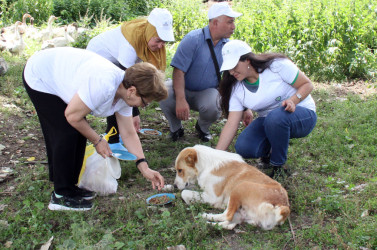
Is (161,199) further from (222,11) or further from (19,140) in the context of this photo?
(19,140)

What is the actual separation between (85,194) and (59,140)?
0.80 m

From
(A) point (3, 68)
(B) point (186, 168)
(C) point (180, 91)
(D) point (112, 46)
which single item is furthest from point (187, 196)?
(A) point (3, 68)

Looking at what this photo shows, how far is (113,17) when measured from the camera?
46.1 ft

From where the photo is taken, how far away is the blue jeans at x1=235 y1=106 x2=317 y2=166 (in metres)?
4.51

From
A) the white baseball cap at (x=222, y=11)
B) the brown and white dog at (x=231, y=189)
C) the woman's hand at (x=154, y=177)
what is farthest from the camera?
the white baseball cap at (x=222, y=11)

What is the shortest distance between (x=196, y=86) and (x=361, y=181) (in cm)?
273

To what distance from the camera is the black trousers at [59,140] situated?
12.5 feet

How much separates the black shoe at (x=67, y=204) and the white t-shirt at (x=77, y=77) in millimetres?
1060

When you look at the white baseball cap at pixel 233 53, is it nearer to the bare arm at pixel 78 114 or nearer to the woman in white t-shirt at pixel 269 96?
the woman in white t-shirt at pixel 269 96

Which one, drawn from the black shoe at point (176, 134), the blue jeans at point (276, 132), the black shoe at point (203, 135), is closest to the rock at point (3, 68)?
the black shoe at point (176, 134)

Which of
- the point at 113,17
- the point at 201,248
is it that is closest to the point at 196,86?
the point at 201,248

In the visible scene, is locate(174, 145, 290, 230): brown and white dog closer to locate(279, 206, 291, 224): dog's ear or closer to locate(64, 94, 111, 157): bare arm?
locate(279, 206, 291, 224): dog's ear

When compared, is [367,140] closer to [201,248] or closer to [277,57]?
[277,57]

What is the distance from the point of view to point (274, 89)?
4.65 meters
